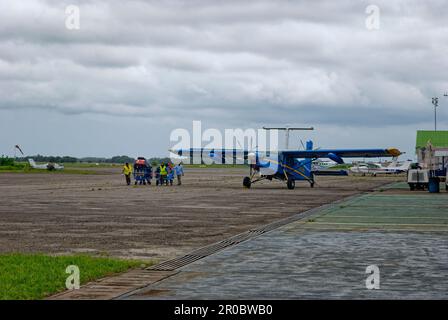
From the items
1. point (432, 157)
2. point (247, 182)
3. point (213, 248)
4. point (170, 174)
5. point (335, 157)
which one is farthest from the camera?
point (170, 174)

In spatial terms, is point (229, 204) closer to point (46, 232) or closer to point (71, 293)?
point (46, 232)

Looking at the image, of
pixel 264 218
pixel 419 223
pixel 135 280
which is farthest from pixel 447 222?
pixel 135 280

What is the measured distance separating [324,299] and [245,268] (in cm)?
262

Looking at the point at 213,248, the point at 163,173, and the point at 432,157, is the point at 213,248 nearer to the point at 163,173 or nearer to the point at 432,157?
the point at 432,157

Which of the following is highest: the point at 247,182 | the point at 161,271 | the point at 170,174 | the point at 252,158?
the point at 252,158

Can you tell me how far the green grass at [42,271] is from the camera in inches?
352

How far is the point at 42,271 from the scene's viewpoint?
409 inches
